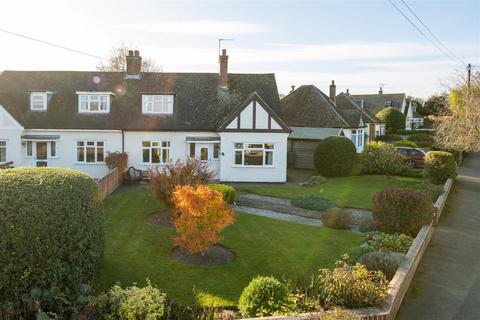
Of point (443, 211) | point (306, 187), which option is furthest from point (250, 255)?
point (306, 187)

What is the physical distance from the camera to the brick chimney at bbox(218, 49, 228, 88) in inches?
1182

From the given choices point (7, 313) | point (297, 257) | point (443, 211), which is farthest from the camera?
point (443, 211)

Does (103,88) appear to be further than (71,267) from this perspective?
Yes

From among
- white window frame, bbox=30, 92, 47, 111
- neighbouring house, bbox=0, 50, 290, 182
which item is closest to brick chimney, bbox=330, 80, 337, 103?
neighbouring house, bbox=0, 50, 290, 182

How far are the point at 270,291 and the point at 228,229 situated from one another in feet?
24.9

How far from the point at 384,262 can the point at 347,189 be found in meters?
14.9

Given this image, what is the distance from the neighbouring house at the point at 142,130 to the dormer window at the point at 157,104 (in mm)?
63

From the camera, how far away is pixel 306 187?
2642 centimetres

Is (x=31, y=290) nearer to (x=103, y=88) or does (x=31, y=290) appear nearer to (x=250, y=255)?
(x=250, y=255)

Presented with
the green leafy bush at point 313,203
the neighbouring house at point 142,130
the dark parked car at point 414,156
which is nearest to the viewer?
the green leafy bush at point 313,203

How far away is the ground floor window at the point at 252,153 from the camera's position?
2764 cm

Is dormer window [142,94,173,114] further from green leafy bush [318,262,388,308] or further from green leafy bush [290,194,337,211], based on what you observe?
green leafy bush [318,262,388,308]

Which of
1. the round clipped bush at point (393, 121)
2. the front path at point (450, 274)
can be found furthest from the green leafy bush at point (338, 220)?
the round clipped bush at point (393, 121)

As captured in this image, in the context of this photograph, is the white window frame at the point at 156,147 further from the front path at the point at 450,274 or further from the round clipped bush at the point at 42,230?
the round clipped bush at the point at 42,230
